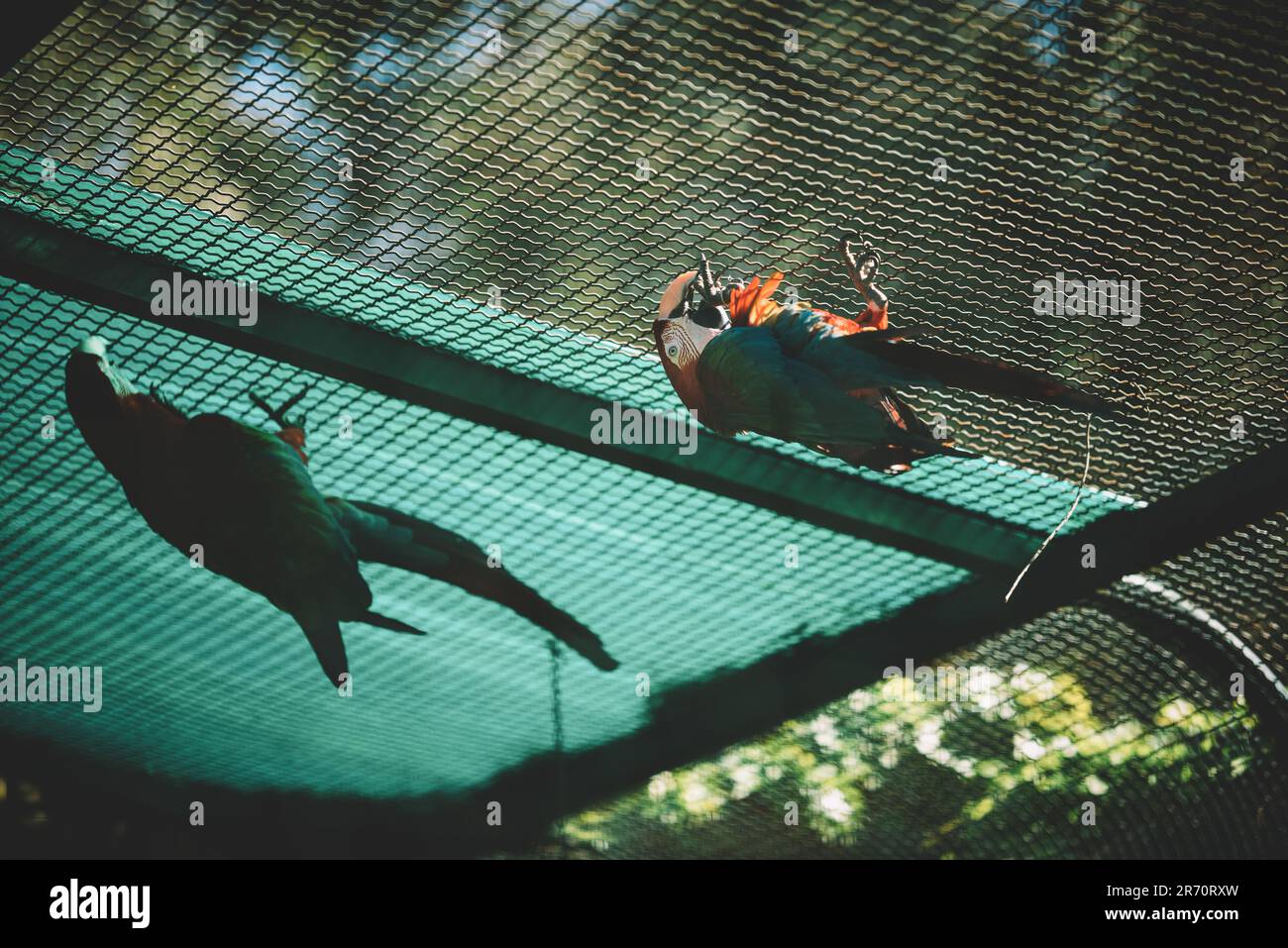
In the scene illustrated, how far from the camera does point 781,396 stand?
137cm

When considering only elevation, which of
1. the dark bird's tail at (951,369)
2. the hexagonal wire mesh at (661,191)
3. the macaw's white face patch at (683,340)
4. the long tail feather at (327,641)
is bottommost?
the long tail feather at (327,641)

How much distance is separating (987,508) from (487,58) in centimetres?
96

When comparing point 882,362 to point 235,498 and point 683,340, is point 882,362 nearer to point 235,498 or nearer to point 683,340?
point 683,340

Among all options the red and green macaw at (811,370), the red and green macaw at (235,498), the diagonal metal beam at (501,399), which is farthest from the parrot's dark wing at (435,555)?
the red and green macaw at (811,370)

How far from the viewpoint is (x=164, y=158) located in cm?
152

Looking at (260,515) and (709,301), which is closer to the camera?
(709,301)

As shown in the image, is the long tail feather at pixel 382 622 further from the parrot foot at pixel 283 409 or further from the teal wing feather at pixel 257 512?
the parrot foot at pixel 283 409

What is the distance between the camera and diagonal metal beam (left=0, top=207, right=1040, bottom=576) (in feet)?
4.93

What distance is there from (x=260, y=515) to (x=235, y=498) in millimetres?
41

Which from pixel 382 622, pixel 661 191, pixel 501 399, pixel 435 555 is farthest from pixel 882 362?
pixel 382 622

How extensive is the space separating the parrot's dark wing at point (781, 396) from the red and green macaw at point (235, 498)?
618 millimetres

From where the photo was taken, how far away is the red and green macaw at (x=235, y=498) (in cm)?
162

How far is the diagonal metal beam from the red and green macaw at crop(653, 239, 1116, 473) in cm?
21

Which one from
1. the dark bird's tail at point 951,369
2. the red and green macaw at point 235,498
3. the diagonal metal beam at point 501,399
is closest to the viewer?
the dark bird's tail at point 951,369
